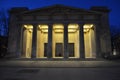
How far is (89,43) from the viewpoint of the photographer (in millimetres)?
30188

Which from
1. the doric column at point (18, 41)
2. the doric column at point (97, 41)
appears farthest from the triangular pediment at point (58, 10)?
the doric column at point (97, 41)

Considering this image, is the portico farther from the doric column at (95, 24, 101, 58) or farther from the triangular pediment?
the triangular pediment

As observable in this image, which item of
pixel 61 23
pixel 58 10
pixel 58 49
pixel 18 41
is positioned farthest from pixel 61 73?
pixel 58 49

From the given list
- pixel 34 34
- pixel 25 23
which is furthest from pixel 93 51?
pixel 25 23

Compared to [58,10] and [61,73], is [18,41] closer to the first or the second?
[58,10]

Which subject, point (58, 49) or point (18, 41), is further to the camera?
point (58, 49)

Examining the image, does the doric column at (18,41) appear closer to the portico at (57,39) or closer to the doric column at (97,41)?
the portico at (57,39)

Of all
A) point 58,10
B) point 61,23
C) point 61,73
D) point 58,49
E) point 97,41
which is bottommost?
point 61,73

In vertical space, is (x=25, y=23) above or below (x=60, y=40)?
above

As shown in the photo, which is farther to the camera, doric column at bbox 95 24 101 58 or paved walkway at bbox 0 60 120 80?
doric column at bbox 95 24 101 58

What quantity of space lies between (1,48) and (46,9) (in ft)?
52.0

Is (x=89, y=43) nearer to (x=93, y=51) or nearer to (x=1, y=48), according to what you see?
(x=93, y=51)

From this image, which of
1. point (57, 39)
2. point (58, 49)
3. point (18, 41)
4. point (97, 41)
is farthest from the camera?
point (57, 39)

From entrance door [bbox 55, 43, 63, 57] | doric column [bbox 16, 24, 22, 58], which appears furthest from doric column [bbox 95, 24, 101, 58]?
doric column [bbox 16, 24, 22, 58]
